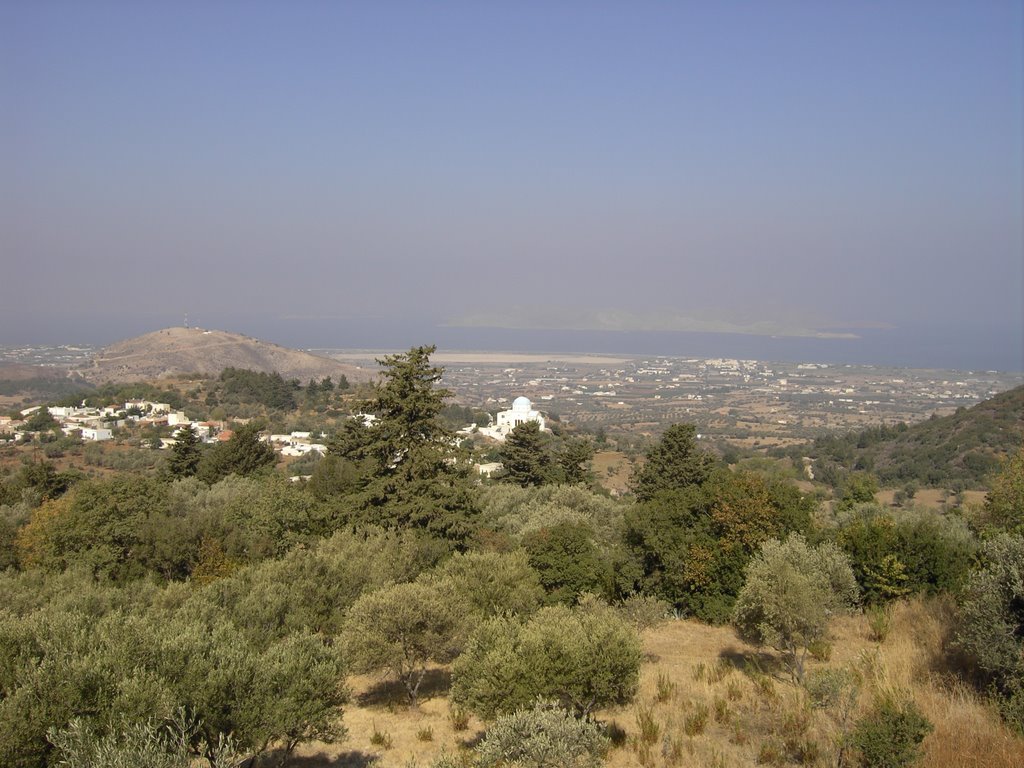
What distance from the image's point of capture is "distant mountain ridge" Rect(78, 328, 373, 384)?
329 feet

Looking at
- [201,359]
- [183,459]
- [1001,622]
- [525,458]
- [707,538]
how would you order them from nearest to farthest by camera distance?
1. [1001,622]
2. [707,538]
3. [525,458]
4. [183,459]
5. [201,359]

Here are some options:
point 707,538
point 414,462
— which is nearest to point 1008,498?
point 707,538

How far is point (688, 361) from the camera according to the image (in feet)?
530

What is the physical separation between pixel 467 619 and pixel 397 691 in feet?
8.33

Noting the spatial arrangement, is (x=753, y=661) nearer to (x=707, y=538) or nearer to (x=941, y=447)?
(x=707, y=538)

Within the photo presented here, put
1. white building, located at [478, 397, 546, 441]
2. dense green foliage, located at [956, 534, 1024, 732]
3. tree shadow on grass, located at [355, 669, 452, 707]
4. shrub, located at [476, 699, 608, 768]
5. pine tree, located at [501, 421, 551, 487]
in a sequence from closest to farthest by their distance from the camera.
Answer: shrub, located at [476, 699, 608, 768], dense green foliage, located at [956, 534, 1024, 732], tree shadow on grass, located at [355, 669, 452, 707], pine tree, located at [501, 421, 551, 487], white building, located at [478, 397, 546, 441]

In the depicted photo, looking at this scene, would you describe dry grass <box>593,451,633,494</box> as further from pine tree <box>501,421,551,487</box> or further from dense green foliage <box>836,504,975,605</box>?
dense green foliage <box>836,504,975,605</box>

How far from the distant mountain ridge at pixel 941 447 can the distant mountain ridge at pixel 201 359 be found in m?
62.8

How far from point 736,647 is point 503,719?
819 centimetres

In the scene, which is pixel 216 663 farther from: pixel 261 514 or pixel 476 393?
pixel 476 393

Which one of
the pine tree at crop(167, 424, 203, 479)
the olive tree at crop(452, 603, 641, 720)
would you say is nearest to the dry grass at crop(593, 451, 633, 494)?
the pine tree at crop(167, 424, 203, 479)

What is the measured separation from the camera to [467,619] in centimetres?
1027

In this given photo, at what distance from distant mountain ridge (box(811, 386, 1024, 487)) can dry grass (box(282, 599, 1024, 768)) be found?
32.9 meters

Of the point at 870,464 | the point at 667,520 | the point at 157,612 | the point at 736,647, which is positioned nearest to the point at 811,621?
the point at 736,647
